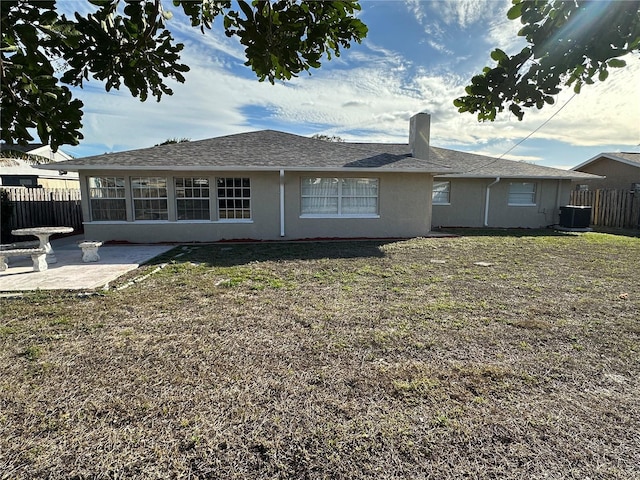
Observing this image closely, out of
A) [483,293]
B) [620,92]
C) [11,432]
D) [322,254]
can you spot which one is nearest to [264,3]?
[620,92]

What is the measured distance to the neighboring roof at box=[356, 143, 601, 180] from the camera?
16.2 metres

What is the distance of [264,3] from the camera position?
234cm

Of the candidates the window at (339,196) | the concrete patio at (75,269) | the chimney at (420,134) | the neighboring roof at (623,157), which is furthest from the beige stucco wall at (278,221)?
the neighboring roof at (623,157)

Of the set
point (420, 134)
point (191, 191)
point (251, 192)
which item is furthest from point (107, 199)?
point (420, 134)

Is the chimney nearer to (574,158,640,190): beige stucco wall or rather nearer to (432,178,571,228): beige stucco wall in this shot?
(432,178,571,228): beige stucco wall

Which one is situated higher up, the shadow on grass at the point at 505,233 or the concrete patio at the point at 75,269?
the shadow on grass at the point at 505,233

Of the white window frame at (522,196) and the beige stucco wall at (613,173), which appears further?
the beige stucco wall at (613,173)

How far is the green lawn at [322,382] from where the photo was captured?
2315 mm

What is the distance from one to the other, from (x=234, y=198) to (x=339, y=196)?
150 inches

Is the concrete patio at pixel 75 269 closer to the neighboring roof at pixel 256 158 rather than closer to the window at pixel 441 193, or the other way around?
the neighboring roof at pixel 256 158

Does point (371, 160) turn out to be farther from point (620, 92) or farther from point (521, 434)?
point (521, 434)

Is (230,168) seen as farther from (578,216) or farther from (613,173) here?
(613,173)

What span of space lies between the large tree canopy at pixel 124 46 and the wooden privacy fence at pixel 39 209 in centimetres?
1215

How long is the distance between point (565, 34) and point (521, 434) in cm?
274
